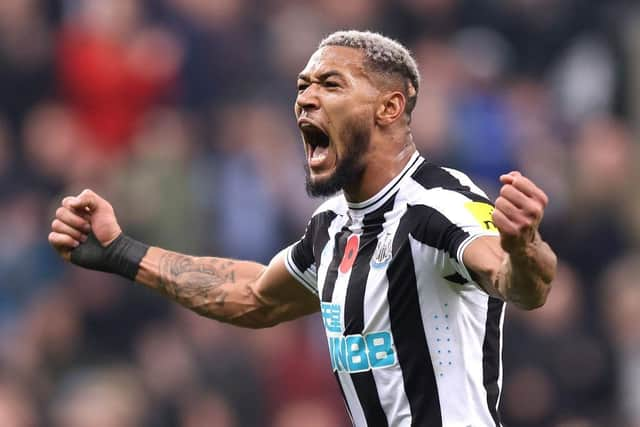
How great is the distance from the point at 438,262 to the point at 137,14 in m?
6.42

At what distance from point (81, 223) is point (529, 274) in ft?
7.08

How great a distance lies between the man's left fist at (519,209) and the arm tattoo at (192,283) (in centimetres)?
197

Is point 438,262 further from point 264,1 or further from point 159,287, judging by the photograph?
point 264,1

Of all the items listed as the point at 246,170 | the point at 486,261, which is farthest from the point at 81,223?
the point at 246,170

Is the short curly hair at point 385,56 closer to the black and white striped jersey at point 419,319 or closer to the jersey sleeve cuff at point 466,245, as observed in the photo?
the black and white striped jersey at point 419,319

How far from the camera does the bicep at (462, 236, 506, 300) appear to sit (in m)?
4.61

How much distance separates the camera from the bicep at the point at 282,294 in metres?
5.99

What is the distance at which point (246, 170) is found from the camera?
33.9 feet

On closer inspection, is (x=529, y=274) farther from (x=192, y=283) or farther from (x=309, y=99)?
(x=192, y=283)

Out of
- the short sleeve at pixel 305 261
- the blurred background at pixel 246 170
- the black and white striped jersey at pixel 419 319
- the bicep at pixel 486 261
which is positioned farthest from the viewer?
the blurred background at pixel 246 170

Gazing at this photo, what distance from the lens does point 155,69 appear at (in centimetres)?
1084

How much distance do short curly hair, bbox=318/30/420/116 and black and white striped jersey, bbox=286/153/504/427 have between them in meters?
0.37

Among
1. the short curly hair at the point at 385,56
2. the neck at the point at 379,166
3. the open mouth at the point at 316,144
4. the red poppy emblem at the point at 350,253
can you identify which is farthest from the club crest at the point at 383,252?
the short curly hair at the point at 385,56

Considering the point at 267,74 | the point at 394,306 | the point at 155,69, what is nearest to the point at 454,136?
the point at 267,74
